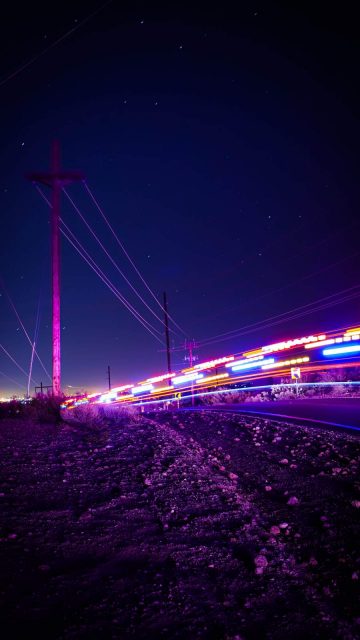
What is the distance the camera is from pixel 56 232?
1628 cm

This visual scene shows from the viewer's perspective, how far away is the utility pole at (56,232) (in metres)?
14.9

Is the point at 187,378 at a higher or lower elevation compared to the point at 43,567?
higher

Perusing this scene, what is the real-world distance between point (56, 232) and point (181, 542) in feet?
46.4

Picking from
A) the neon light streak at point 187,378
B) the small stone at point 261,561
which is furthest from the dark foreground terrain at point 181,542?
the neon light streak at point 187,378

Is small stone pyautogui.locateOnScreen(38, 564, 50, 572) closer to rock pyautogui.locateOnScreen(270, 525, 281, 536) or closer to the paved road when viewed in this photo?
rock pyautogui.locateOnScreen(270, 525, 281, 536)

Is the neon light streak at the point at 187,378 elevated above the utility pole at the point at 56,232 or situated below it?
below

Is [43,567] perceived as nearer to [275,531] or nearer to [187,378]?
[275,531]

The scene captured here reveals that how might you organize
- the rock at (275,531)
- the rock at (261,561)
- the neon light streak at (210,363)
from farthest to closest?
1. the neon light streak at (210,363)
2. the rock at (275,531)
3. the rock at (261,561)

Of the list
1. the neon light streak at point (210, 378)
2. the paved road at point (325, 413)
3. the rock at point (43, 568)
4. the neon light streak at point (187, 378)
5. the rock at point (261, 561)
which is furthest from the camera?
the neon light streak at point (210, 378)

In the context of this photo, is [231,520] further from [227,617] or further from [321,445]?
[321,445]

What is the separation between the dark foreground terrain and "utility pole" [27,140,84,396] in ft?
21.9

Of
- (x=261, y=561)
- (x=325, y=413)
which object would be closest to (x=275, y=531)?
(x=261, y=561)

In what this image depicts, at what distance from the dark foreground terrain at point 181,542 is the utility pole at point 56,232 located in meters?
6.68

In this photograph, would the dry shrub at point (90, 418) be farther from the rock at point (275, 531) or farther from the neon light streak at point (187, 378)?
the neon light streak at point (187, 378)
